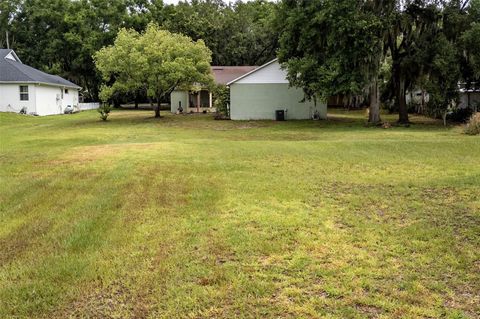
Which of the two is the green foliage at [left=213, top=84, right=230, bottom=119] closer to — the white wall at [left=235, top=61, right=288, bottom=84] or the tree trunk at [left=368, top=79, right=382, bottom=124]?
the white wall at [left=235, top=61, right=288, bottom=84]

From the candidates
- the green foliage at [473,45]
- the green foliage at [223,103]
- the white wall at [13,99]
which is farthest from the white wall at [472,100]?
the white wall at [13,99]

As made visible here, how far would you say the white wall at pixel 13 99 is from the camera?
33.2 m

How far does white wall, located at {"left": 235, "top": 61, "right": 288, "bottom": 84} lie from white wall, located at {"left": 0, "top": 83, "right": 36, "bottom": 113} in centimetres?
1643

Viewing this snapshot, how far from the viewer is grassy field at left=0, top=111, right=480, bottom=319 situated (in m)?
3.62

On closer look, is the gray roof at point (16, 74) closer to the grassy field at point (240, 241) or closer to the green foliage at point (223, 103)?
the green foliage at point (223, 103)

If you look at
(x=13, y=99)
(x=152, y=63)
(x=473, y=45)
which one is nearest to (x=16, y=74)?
(x=13, y=99)

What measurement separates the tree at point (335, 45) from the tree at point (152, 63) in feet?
23.9

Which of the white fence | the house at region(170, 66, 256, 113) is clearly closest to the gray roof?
the white fence

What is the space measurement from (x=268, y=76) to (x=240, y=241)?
2434cm

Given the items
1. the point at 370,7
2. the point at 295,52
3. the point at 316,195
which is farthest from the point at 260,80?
the point at 316,195

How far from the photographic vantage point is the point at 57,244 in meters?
4.94

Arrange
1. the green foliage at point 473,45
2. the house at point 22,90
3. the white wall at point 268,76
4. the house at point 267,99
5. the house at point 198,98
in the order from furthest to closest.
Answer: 1. the house at point 198,98
2. the house at point 22,90
3. the house at point 267,99
4. the white wall at point 268,76
5. the green foliage at point 473,45

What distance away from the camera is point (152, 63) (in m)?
27.4

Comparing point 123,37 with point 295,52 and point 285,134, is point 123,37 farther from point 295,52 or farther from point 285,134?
point 285,134
